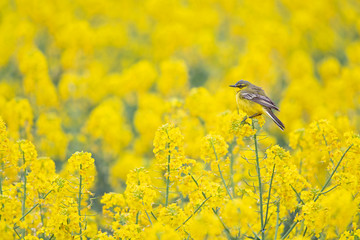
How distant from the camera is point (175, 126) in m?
7.04

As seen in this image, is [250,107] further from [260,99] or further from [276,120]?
[276,120]

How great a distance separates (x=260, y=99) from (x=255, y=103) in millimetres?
115

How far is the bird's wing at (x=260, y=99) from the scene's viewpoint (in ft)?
17.4

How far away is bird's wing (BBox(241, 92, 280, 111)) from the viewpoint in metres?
5.29

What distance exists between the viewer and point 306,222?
415cm

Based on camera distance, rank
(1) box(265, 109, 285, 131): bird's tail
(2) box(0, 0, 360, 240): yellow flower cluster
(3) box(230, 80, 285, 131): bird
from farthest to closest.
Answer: (3) box(230, 80, 285, 131): bird < (1) box(265, 109, 285, 131): bird's tail < (2) box(0, 0, 360, 240): yellow flower cluster

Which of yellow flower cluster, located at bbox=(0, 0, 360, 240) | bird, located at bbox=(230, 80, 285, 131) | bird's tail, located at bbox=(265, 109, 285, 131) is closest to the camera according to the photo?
yellow flower cluster, located at bbox=(0, 0, 360, 240)

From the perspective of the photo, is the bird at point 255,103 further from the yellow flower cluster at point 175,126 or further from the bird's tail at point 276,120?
the yellow flower cluster at point 175,126

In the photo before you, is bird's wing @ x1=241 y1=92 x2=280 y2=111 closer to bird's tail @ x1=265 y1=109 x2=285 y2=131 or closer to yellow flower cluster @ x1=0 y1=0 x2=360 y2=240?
bird's tail @ x1=265 y1=109 x2=285 y2=131

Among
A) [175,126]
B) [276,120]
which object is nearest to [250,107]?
[276,120]

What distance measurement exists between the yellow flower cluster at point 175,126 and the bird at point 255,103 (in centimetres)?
19

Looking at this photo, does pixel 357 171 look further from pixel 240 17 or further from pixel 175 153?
pixel 240 17

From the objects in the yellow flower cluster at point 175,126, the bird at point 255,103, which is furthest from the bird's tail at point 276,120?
the yellow flower cluster at point 175,126

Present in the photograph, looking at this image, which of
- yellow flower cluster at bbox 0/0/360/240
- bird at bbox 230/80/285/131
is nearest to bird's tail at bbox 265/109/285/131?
bird at bbox 230/80/285/131
